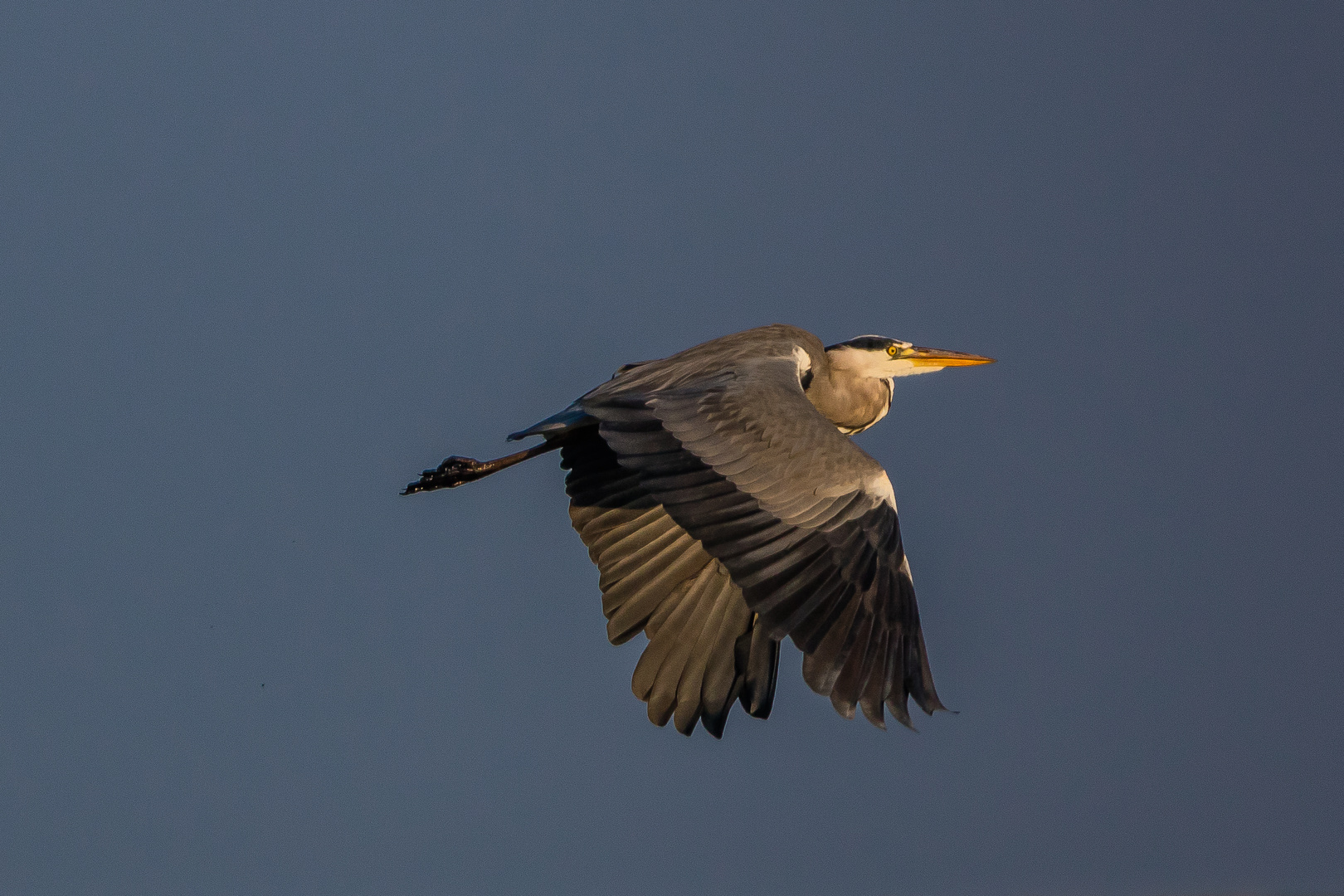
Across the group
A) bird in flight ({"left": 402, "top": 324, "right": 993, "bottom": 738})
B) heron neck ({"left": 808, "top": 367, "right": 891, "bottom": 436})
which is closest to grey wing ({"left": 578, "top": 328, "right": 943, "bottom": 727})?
bird in flight ({"left": 402, "top": 324, "right": 993, "bottom": 738})

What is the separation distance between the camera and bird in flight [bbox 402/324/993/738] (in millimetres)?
4613

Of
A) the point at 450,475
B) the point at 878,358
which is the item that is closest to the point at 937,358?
the point at 878,358

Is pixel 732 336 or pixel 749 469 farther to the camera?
pixel 732 336

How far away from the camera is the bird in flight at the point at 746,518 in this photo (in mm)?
4613

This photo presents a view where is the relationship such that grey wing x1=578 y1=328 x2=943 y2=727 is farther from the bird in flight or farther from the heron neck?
the heron neck

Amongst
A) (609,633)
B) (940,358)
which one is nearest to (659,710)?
(609,633)

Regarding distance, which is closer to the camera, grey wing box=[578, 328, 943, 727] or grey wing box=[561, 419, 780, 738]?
grey wing box=[578, 328, 943, 727]

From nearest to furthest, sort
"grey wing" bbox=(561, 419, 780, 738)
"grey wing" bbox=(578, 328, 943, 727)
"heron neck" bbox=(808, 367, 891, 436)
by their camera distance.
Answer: "grey wing" bbox=(578, 328, 943, 727)
"grey wing" bbox=(561, 419, 780, 738)
"heron neck" bbox=(808, 367, 891, 436)

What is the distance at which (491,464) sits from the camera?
7.07 meters

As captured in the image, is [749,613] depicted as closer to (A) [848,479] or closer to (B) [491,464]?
(A) [848,479]

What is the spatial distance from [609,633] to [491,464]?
1.32 m

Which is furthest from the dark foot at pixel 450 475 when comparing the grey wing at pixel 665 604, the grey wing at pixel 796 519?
the grey wing at pixel 796 519

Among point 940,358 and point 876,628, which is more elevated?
point 940,358

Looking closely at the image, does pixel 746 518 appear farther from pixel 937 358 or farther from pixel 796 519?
pixel 937 358
